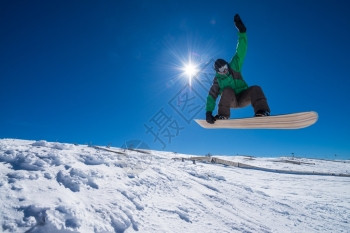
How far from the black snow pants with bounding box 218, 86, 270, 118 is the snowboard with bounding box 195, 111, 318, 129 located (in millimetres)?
280

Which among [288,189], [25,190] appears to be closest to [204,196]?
[25,190]

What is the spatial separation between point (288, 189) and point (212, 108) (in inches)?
284

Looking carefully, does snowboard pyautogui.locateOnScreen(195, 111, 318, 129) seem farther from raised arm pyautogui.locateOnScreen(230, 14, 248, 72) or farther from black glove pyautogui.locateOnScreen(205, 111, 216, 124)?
raised arm pyautogui.locateOnScreen(230, 14, 248, 72)

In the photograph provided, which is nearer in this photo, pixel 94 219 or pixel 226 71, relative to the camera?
pixel 94 219

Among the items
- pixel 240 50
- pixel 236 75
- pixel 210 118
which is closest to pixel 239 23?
pixel 240 50

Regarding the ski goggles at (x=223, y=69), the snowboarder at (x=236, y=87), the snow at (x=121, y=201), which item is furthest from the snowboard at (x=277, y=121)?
the snow at (x=121, y=201)

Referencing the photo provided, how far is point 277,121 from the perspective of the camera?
4.81 metres

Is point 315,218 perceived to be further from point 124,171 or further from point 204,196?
point 124,171

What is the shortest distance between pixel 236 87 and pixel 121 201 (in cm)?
331

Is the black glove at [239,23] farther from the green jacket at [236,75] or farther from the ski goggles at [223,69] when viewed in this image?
the ski goggles at [223,69]

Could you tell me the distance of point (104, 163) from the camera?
17.4ft

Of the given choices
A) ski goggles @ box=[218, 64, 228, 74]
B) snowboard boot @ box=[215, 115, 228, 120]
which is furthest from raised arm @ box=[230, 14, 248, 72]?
snowboard boot @ box=[215, 115, 228, 120]

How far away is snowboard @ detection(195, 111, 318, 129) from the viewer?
447 centimetres

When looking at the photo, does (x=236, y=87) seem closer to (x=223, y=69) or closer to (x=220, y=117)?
(x=223, y=69)
